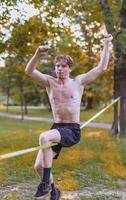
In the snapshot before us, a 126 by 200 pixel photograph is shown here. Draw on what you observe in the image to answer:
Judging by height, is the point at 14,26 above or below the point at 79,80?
above

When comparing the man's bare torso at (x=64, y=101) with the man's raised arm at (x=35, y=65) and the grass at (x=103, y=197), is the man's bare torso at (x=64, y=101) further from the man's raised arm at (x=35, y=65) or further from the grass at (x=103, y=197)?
the grass at (x=103, y=197)

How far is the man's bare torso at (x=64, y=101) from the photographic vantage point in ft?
19.3

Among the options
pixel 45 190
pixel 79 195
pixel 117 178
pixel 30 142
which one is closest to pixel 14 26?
pixel 30 142

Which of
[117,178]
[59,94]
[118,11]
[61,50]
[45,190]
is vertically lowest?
[117,178]

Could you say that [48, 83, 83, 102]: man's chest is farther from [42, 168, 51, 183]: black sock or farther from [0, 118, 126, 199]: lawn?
[0, 118, 126, 199]: lawn

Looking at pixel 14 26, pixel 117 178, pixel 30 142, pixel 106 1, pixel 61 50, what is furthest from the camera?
pixel 61 50

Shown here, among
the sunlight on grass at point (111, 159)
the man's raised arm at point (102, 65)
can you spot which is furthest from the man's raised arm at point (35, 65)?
the sunlight on grass at point (111, 159)

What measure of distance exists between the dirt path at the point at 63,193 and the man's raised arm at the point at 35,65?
8.30 ft

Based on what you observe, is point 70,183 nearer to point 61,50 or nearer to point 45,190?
point 45,190

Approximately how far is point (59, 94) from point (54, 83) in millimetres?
176

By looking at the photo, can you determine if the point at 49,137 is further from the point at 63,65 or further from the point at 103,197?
the point at 103,197

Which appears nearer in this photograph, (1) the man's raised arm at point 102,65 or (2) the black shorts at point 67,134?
(2) the black shorts at point 67,134

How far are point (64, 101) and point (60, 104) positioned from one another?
2.7 inches

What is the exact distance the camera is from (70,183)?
8.59m
